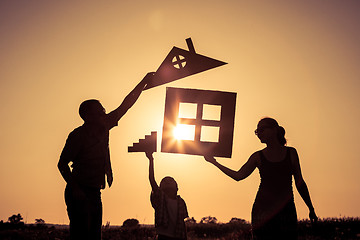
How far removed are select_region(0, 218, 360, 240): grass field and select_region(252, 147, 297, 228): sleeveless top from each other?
206 inches

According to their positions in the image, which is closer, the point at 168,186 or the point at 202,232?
the point at 168,186

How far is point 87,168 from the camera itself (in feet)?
17.7

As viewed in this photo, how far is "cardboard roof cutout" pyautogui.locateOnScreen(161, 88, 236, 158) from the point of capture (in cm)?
677

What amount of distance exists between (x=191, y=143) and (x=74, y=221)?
7.23ft

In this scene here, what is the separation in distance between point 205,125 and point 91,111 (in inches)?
80.3

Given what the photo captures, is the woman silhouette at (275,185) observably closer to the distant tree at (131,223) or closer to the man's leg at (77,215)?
the man's leg at (77,215)

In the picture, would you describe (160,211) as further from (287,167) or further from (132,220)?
(132,220)

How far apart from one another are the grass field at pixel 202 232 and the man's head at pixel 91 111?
545cm

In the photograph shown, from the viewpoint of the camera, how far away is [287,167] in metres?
5.27

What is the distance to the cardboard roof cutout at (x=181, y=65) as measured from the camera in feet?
22.7

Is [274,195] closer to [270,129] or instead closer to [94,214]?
[270,129]

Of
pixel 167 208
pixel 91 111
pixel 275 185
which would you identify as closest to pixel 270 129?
pixel 275 185

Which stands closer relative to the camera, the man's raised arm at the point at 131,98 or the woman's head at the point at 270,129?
the woman's head at the point at 270,129

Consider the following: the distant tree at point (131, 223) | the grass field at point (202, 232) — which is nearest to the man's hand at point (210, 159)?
the grass field at point (202, 232)
